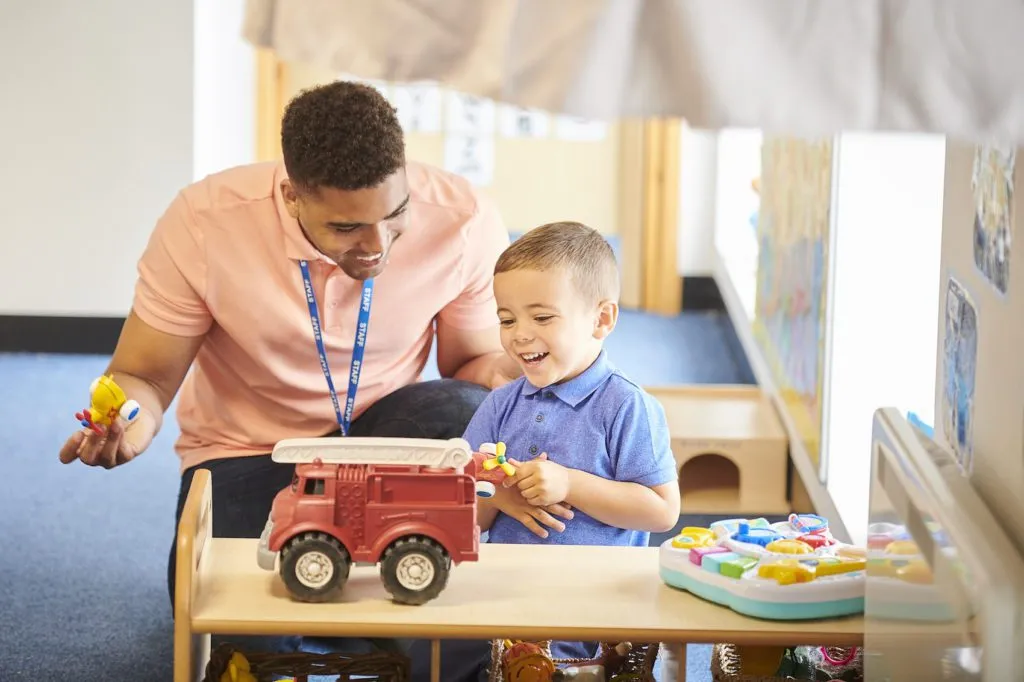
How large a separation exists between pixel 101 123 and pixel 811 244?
2443 millimetres

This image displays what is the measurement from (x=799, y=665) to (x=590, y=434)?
0.37 meters

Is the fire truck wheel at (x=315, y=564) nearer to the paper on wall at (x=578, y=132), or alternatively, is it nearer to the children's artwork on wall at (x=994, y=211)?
the children's artwork on wall at (x=994, y=211)

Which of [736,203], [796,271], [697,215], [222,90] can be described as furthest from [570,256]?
[697,215]

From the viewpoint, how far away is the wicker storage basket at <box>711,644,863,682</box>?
155 centimetres

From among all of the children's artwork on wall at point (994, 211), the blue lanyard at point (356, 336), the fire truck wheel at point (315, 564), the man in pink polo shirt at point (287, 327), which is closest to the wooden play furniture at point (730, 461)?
the man in pink polo shirt at point (287, 327)

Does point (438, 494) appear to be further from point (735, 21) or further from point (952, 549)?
point (735, 21)

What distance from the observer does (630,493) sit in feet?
5.40

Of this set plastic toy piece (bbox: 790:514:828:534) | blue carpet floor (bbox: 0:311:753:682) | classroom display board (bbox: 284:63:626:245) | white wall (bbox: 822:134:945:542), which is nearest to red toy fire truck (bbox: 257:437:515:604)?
plastic toy piece (bbox: 790:514:828:534)

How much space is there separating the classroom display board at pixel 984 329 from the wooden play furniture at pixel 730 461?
4.54 feet

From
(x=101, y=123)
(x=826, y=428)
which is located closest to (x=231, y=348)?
(x=826, y=428)

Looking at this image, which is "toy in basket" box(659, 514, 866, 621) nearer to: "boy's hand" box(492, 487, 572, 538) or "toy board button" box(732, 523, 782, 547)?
"toy board button" box(732, 523, 782, 547)

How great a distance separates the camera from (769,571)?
4.62 feet

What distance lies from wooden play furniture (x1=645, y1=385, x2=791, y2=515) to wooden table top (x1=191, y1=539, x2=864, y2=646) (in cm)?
151

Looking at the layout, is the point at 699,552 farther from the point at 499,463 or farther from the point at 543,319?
the point at 543,319
